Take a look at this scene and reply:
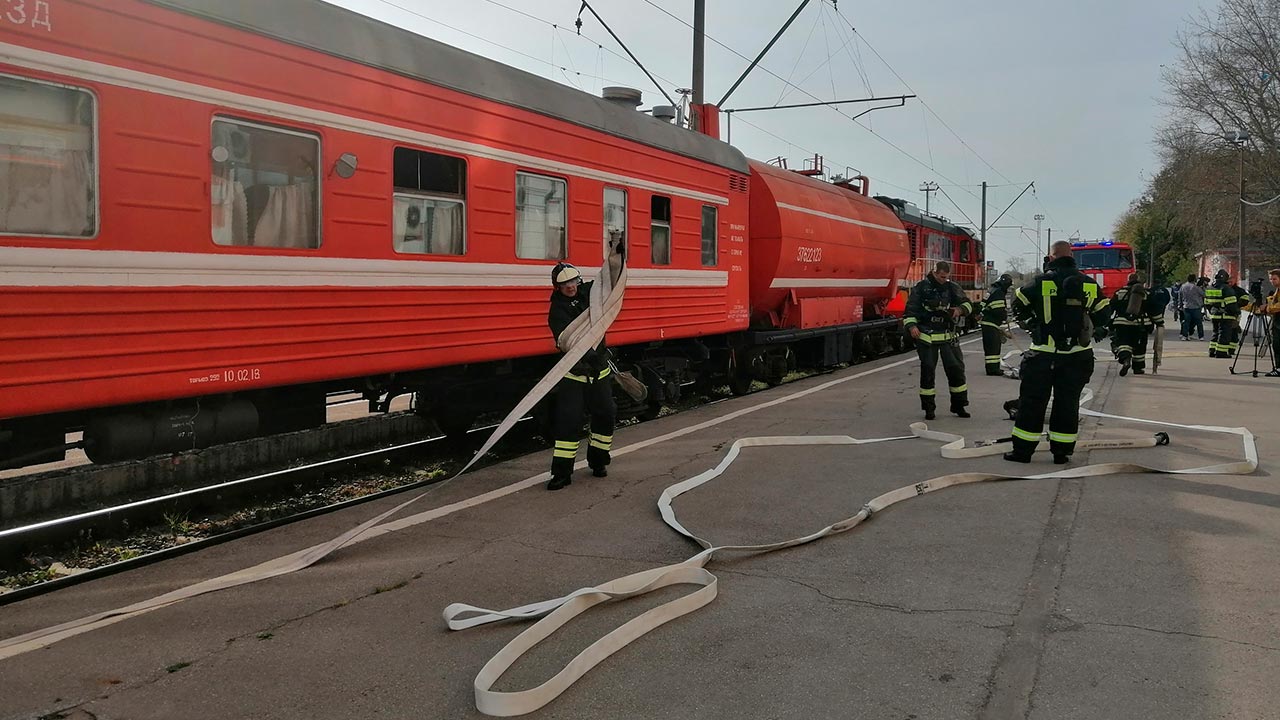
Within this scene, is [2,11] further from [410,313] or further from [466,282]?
[466,282]

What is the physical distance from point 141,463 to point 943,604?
5788 mm

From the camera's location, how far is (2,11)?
435 cm

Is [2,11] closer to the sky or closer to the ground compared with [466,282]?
closer to the sky

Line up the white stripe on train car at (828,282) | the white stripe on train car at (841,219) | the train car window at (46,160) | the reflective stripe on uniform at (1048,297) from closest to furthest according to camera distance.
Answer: the train car window at (46,160) < the reflective stripe on uniform at (1048,297) < the white stripe on train car at (828,282) < the white stripe on train car at (841,219)

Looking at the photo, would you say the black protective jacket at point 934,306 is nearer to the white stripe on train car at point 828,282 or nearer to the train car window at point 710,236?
the train car window at point 710,236

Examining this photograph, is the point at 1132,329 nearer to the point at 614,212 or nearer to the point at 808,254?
the point at 808,254

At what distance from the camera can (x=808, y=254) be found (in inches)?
547

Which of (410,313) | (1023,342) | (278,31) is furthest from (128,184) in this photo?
(1023,342)

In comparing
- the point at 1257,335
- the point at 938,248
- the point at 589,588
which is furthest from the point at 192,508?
the point at 938,248

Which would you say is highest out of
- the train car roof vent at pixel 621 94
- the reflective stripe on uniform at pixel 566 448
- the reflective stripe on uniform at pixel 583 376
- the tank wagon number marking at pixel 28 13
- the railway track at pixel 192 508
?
the train car roof vent at pixel 621 94

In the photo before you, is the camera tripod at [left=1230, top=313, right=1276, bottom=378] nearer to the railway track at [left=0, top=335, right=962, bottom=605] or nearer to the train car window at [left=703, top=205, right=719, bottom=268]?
the train car window at [left=703, top=205, right=719, bottom=268]

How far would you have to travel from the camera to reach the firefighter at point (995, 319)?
14.1 meters

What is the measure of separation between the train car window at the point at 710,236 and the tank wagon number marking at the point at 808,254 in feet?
7.87

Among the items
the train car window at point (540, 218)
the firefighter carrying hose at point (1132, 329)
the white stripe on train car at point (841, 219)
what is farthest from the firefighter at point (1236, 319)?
the train car window at point (540, 218)
